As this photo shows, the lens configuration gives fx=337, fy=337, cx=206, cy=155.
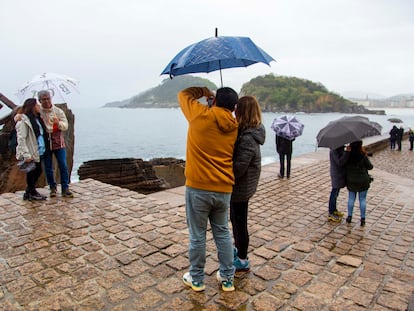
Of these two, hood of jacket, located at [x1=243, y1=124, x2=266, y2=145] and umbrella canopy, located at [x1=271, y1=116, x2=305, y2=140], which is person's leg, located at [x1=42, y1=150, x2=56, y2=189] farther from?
umbrella canopy, located at [x1=271, y1=116, x2=305, y2=140]

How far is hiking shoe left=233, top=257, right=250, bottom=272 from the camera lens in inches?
131

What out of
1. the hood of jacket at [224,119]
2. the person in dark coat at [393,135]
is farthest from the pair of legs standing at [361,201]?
the person in dark coat at [393,135]

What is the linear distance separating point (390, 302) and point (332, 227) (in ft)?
8.68

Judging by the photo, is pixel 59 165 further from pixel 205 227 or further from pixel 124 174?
pixel 124 174

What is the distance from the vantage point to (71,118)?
360 inches

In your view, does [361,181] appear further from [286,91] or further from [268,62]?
[286,91]

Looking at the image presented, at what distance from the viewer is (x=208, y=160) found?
2639mm

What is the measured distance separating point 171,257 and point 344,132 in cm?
308

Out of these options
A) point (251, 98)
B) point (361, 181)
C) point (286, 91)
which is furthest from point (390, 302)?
point (286, 91)

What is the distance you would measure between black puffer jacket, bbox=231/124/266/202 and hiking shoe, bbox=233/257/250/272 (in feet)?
2.50

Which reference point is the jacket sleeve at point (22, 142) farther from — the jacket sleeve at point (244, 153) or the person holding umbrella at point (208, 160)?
the jacket sleeve at point (244, 153)

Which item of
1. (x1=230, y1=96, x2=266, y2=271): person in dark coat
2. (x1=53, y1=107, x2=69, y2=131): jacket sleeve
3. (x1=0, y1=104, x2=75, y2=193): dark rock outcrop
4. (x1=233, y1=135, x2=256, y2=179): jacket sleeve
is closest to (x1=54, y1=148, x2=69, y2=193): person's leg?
(x1=53, y1=107, x2=69, y2=131): jacket sleeve

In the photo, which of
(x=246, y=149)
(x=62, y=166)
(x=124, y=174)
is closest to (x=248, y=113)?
(x=246, y=149)

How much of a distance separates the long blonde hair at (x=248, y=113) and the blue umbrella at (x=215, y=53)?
0.36m
